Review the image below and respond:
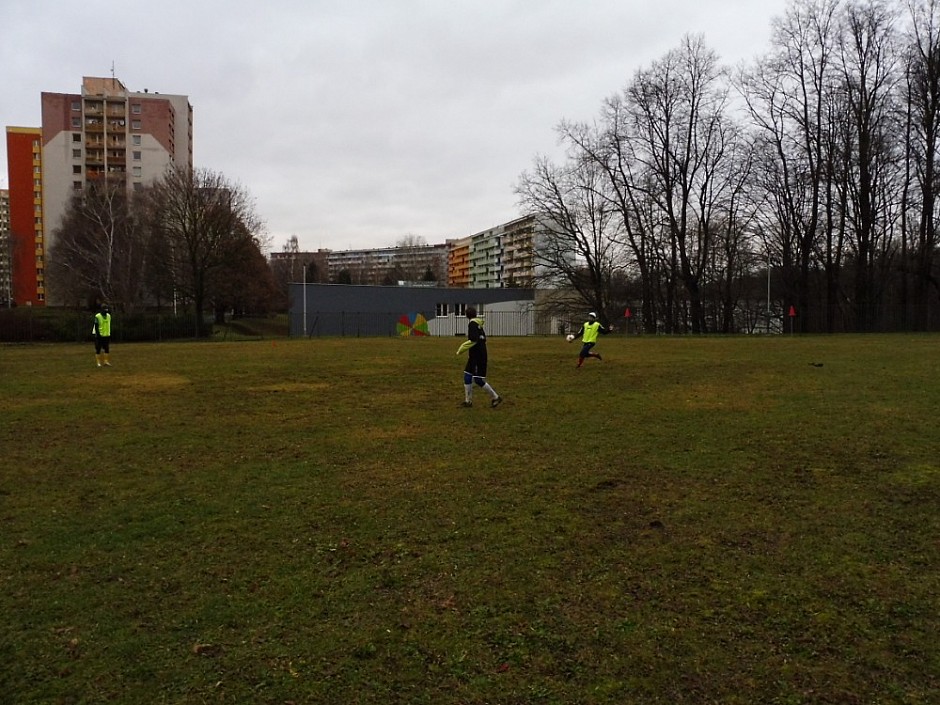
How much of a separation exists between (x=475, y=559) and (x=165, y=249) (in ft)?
163

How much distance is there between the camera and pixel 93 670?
3.28 metres

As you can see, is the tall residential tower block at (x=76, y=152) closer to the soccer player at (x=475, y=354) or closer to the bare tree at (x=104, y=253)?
the bare tree at (x=104, y=253)

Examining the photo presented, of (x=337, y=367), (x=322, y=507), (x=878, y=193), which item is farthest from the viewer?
(x=878, y=193)

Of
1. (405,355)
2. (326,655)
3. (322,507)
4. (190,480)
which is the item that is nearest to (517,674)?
(326,655)

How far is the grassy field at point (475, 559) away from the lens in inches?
127

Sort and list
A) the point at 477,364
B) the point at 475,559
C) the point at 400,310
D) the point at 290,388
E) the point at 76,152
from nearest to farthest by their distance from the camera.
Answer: the point at 475,559 → the point at 477,364 → the point at 290,388 → the point at 400,310 → the point at 76,152

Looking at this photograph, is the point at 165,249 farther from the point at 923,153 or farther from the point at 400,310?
the point at 923,153

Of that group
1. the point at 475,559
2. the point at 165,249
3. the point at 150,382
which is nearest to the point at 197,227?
the point at 165,249

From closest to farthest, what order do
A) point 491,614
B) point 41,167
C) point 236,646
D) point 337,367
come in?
point 236,646
point 491,614
point 337,367
point 41,167

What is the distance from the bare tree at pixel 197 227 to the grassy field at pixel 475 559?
121ft

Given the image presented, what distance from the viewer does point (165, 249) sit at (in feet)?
157

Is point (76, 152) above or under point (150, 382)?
above

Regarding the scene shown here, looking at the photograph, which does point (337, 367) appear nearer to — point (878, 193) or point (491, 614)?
point (491, 614)

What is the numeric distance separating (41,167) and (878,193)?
92.5 metres
